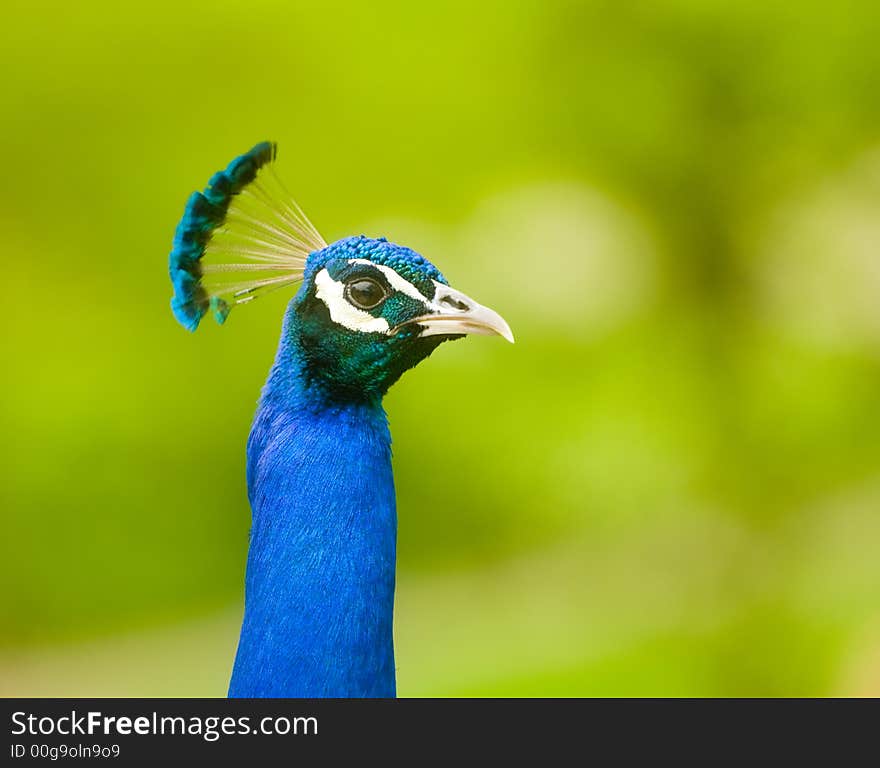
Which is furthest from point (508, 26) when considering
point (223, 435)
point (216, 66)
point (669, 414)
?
point (223, 435)

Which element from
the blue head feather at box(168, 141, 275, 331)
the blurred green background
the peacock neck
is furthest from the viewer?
the blurred green background

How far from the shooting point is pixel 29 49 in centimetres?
318

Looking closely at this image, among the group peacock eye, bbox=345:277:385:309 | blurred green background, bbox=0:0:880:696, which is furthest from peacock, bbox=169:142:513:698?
blurred green background, bbox=0:0:880:696

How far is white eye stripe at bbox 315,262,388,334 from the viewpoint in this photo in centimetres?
140

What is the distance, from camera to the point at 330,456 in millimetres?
1408

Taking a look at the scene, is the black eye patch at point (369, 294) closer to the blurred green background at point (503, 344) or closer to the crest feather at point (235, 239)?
the crest feather at point (235, 239)

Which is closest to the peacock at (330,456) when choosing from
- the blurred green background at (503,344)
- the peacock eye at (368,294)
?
the peacock eye at (368,294)

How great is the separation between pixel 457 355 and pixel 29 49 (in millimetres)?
1611

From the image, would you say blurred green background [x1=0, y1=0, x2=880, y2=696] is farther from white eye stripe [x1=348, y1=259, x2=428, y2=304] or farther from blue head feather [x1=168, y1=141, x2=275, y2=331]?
white eye stripe [x1=348, y1=259, x2=428, y2=304]

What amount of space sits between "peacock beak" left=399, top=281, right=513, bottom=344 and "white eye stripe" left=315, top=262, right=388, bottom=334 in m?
0.04

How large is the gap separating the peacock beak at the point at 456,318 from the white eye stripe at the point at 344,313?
0.04 m

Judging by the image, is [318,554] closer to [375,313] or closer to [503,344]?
[375,313]

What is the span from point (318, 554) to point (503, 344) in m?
2.02

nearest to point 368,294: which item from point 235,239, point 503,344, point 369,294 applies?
point 369,294
